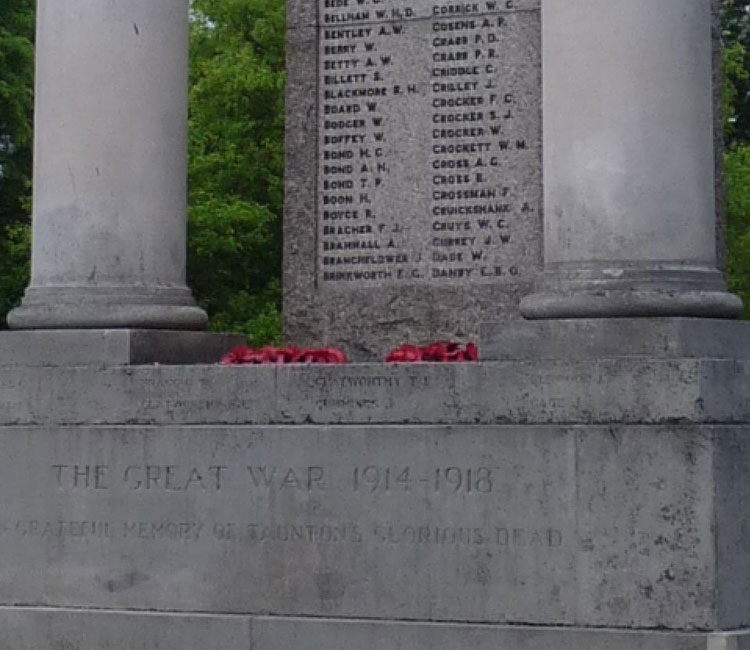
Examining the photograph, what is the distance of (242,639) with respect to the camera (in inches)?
401

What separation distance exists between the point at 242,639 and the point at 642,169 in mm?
3530

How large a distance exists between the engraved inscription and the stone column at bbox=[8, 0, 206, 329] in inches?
61.5

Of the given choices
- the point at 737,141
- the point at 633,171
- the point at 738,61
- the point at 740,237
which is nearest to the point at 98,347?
the point at 633,171

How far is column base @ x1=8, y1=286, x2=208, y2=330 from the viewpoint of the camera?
437 inches

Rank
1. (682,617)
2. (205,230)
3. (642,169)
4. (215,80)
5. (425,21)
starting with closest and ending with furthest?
(682,617) < (642,169) < (425,21) < (205,230) < (215,80)

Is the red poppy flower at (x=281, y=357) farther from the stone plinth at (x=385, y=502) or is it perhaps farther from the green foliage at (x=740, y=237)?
the green foliage at (x=740, y=237)

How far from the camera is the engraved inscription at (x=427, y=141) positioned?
12.2 metres

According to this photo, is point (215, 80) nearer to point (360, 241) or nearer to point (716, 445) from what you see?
point (360, 241)

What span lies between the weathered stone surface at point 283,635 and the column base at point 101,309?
1802mm

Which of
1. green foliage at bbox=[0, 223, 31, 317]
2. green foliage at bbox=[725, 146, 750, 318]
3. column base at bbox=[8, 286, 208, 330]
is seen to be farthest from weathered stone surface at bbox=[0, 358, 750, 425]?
green foliage at bbox=[725, 146, 750, 318]

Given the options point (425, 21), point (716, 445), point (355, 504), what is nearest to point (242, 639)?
point (355, 504)

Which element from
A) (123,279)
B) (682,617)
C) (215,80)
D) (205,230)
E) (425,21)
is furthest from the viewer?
(215,80)

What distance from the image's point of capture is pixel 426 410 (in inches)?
395

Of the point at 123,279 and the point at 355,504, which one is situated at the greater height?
the point at 123,279
